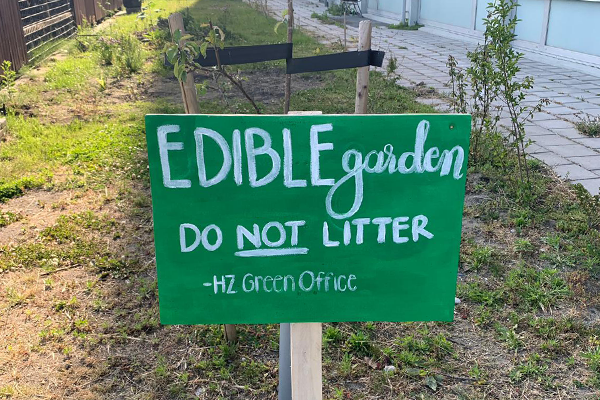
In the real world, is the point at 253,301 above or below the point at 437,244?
below

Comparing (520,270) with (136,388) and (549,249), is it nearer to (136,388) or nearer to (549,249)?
(549,249)

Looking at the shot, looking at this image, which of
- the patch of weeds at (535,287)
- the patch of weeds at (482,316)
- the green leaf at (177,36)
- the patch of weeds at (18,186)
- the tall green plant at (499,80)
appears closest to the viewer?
the green leaf at (177,36)

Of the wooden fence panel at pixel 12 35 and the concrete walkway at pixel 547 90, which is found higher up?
the wooden fence panel at pixel 12 35

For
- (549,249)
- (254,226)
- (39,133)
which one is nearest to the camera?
(254,226)

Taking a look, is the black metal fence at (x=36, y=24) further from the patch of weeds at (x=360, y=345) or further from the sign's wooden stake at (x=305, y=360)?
the sign's wooden stake at (x=305, y=360)

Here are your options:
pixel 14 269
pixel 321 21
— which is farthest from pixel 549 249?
pixel 321 21

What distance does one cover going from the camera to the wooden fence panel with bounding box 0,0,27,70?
789cm

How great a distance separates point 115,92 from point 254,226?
267 inches

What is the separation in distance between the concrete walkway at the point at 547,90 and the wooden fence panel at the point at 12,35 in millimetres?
4978

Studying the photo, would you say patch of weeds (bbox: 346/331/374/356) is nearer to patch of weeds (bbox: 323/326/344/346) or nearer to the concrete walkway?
patch of weeds (bbox: 323/326/344/346)

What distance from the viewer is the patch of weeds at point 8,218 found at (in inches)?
154

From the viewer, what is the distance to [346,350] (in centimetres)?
269

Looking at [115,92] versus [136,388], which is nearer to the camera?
[136,388]

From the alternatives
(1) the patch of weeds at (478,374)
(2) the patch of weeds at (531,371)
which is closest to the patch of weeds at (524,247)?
(2) the patch of weeds at (531,371)
